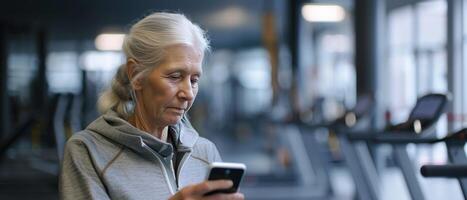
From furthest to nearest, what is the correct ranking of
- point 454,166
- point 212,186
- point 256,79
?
point 256,79, point 454,166, point 212,186

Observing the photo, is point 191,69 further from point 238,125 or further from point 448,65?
point 238,125

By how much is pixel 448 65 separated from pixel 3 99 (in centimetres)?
491

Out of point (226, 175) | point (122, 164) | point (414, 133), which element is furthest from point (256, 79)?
point (226, 175)

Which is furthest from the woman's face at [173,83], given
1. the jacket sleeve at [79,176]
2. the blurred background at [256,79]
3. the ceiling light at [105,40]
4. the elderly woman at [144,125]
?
the ceiling light at [105,40]

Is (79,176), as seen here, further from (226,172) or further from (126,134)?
(226,172)

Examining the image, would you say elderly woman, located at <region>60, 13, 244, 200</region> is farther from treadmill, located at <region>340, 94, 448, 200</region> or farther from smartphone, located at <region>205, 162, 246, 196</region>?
treadmill, located at <region>340, 94, 448, 200</region>

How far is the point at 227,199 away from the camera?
1.40 m

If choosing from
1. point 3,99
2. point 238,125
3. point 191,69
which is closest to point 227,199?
point 191,69

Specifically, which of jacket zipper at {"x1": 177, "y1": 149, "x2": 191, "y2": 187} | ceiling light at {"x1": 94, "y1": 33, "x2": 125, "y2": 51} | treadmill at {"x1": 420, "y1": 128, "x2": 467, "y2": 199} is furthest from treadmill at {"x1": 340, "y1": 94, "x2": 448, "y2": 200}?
ceiling light at {"x1": 94, "y1": 33, "x2": 125, "y2": 51}

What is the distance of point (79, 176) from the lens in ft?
5.07

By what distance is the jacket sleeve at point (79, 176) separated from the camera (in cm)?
154

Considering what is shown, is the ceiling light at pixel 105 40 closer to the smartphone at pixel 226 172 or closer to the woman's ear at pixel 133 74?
the woman's ear at pixel 133 74

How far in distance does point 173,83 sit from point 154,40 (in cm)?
9

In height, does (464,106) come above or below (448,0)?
below
